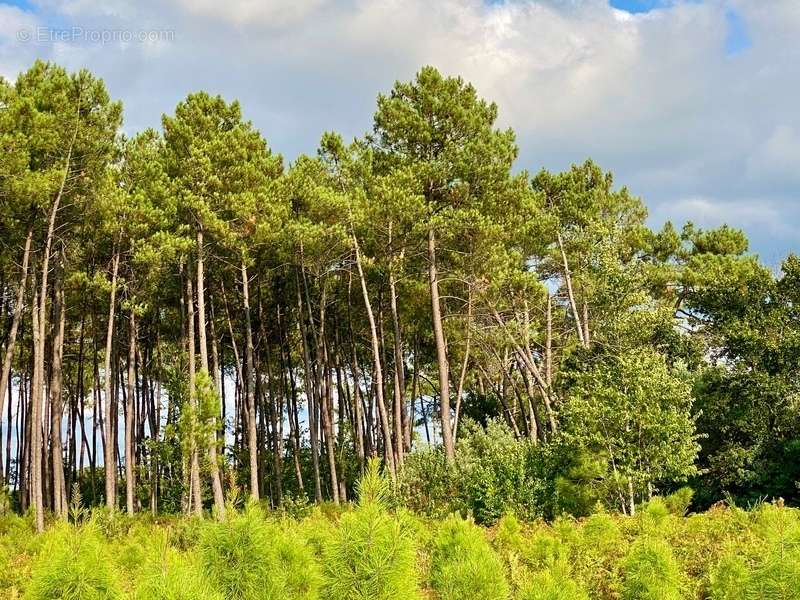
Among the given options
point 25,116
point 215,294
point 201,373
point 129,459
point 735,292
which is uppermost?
point 25,116

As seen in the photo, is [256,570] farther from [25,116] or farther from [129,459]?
[129,459]

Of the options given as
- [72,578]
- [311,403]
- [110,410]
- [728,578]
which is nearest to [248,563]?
[72,578]

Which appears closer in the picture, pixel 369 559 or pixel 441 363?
pixel 369 559

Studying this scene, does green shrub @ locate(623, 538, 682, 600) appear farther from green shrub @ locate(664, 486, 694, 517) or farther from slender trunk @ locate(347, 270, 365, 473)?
slender trunk @ locate(347, 270, 365, 473)

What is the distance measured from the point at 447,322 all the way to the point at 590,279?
5522 millimetres

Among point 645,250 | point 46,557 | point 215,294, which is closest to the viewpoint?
point 46,557

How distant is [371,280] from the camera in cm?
2645

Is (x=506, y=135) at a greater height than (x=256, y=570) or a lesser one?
greater

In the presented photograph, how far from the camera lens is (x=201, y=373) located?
17844mm

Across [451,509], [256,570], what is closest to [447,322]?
[451,509]

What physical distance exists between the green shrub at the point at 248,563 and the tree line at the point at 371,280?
1298cm

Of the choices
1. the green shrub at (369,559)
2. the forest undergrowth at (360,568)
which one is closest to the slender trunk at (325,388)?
the forest undergrowth at (360,568)

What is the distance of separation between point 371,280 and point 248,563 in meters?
21.8

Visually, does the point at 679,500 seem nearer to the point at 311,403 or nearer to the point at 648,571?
the point at 648,571
